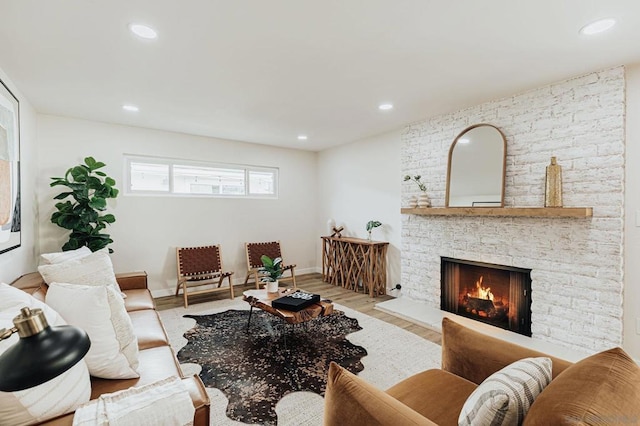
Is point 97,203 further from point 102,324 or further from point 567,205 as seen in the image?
point 567,205

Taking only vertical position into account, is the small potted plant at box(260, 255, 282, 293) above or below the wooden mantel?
below

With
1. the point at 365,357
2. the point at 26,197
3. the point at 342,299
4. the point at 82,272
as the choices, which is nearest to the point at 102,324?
the point at 82,272

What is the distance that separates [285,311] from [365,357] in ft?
2.63

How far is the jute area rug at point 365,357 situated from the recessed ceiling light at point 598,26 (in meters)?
2.61

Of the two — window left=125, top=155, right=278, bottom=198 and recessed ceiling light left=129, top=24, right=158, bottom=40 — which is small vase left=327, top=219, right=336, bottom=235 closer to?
window left=125, top=155, right=278, bottom=198

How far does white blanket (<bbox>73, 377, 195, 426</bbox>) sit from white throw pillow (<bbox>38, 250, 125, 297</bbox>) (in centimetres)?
174

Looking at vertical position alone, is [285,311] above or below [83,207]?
below

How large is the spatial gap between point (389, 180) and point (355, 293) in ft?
5.90

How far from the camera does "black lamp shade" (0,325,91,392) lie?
2.03 ft

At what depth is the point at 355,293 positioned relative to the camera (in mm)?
4758

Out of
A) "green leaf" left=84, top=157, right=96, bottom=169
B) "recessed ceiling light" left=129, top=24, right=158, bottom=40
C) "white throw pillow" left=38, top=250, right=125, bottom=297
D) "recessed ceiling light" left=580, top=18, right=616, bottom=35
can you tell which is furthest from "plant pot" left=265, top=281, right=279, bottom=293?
"recessed ceiling light" left=580, top=18, right=616, bottom=35

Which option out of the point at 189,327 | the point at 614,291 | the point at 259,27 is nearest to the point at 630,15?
the point at 614,291

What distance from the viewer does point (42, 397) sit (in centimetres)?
107

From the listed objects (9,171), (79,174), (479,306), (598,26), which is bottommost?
(479,306)
